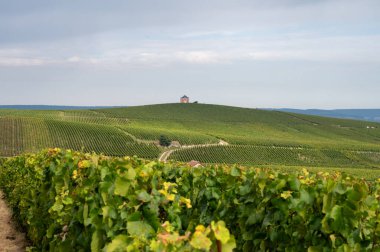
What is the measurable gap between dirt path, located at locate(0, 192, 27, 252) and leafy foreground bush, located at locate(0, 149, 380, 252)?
4108mm

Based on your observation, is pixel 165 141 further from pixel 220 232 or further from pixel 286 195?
pixel 220 232

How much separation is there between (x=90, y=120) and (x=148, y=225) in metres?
108

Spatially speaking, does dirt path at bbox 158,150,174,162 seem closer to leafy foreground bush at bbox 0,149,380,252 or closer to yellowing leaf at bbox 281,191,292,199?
leafy foreground bush at bbox 0,149,380,252

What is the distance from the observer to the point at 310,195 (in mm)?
5102

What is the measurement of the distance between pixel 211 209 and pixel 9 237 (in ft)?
23.5

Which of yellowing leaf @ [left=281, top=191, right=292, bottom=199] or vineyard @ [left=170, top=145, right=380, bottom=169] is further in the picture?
vineyard @ [left=170, top=145, right=380, bottom=169]

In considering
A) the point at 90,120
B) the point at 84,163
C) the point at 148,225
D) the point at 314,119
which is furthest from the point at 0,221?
the point at 314,119

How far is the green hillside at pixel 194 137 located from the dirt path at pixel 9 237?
52161 millimetres

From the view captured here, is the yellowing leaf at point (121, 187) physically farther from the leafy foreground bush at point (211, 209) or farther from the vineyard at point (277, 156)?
the vineyard at point (277, 156)

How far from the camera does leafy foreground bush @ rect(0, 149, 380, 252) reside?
4.38 meters

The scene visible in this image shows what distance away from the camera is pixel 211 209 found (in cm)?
692

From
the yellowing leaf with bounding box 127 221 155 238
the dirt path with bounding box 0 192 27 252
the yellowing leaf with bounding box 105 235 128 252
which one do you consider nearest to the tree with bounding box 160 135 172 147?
the dirt path with bounding box 0 192 27 252

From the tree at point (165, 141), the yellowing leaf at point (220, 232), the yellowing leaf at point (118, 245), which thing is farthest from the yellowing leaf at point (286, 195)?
the tree at point (165, 141)

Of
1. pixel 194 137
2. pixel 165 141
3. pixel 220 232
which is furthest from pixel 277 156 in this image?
pixel 220 232
